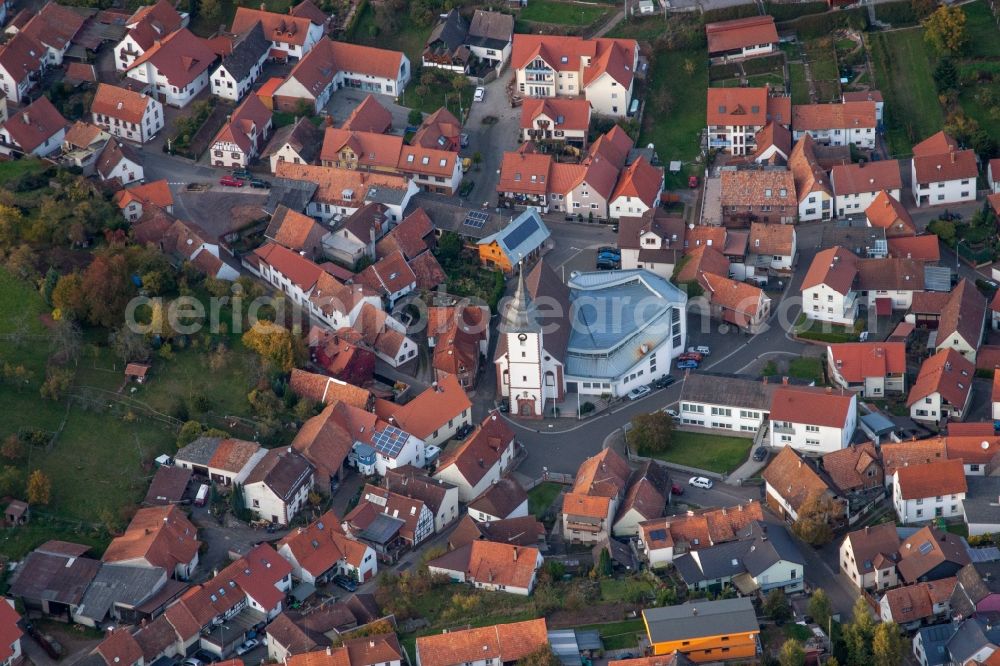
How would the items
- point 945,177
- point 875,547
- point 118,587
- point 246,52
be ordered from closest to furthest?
point 875,547 → point 118,587 → point 945,177 → point 246,52

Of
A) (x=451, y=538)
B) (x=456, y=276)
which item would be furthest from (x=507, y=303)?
(x=451, y=538)

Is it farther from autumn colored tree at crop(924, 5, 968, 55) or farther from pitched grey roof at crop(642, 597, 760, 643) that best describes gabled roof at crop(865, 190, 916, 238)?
pitched grey roof at crop(642, 597, 760, 643)

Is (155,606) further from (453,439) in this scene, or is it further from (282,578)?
(453,439)

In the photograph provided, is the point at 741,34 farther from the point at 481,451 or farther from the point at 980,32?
the point at 481,451

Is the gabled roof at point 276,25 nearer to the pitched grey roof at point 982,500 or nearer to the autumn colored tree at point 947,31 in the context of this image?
the autumn colored tree at point 947,31

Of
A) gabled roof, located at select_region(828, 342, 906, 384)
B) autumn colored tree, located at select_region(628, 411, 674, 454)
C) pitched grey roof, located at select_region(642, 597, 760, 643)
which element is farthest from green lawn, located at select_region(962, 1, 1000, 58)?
pitched grey roof, located at select_region(642, 597, 760, 643)

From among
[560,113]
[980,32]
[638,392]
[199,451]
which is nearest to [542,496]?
[638,392]
